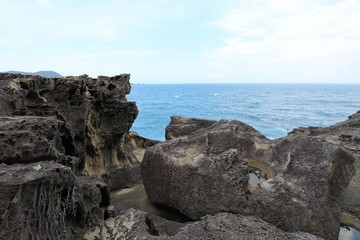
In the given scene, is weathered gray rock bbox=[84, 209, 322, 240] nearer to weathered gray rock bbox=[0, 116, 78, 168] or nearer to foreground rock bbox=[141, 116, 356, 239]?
foreground rock bbox=[141, 116, 356, 239]

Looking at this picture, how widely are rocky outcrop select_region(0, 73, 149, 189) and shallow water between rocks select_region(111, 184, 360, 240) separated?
39cm

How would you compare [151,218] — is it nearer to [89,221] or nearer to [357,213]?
[89,221]

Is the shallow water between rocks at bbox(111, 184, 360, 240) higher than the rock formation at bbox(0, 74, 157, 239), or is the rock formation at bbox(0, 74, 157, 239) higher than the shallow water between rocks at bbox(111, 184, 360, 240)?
the rock formation at bbox(0, 74, 157, 239)

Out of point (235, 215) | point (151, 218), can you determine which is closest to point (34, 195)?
point (151, 218)

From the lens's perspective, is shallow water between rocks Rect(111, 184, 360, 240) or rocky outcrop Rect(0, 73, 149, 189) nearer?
rocky outcrop Rect(0, 73, 149, 189)

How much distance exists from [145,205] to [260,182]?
181 centimetres

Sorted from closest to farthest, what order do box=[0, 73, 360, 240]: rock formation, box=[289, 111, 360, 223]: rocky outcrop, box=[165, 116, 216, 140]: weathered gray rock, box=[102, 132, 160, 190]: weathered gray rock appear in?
1. box=[0, 73, 360, 240]: rock formation
2. box=[289, 111, 360, 223]: rocky outcrop
3. box=[102, 132, 160, 190]: weathered gray rock
4. box=[165, 116, 216, 140]: weathered gray rock

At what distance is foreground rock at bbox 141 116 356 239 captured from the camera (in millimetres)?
3908

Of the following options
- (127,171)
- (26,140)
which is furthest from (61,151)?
(127,171)

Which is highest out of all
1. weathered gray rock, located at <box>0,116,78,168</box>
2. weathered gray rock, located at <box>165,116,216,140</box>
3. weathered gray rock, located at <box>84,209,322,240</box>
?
weathered gray rock, located at <box>0,116,78,168</box>

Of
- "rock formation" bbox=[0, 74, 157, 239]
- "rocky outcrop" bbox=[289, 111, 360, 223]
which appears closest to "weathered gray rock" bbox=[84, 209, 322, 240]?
"rock formation" bbox=[0, 74, 157, 239]

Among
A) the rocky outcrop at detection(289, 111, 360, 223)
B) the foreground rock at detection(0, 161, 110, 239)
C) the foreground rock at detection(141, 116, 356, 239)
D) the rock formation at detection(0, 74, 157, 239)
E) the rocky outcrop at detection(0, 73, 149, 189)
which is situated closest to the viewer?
the foreground rock at detection(0, 161, 110, 239)

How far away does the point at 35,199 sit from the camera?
249 cm

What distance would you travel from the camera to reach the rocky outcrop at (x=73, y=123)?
2.95 m
